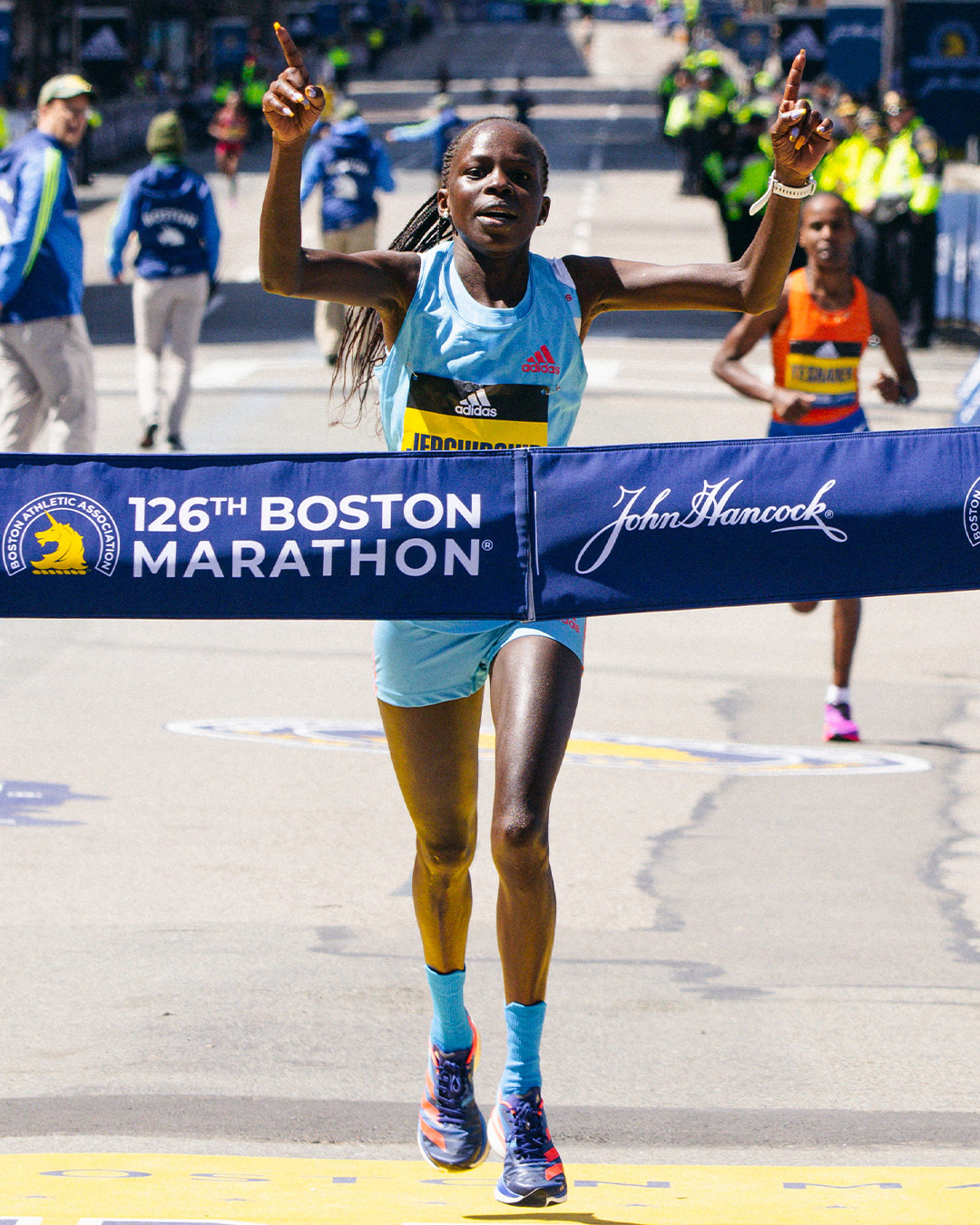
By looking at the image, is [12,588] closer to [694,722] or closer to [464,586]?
[464,586]

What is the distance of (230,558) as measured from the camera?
4.14m

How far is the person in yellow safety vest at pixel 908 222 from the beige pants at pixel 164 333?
27.9ft

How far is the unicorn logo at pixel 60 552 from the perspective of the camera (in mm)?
4160

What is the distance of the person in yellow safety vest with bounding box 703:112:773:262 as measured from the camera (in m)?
19.5

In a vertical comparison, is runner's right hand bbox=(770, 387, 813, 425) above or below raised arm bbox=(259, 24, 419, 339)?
below

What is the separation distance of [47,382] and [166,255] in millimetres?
2758

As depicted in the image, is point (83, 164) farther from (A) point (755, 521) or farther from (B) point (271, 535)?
(A) point (755, 521)

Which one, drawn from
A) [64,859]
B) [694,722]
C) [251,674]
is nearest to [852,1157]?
[64,859]

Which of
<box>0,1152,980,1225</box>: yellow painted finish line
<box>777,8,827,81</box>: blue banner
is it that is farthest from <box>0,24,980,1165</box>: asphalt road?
<box>777,8,827,81</box>: blue banner

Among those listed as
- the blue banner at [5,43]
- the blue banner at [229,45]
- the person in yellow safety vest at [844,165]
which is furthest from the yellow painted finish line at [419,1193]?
the blue banner at [229,45]

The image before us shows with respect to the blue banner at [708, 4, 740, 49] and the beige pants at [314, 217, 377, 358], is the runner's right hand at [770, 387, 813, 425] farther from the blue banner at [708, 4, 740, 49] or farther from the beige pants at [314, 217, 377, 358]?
the blue banner at [708, 4, 740, 49]

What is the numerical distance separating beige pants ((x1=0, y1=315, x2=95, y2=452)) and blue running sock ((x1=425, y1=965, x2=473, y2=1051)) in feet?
22.8

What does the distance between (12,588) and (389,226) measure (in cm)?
2799

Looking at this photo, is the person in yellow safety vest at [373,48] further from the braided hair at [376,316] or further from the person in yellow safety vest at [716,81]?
the braided hair at [376,316]
